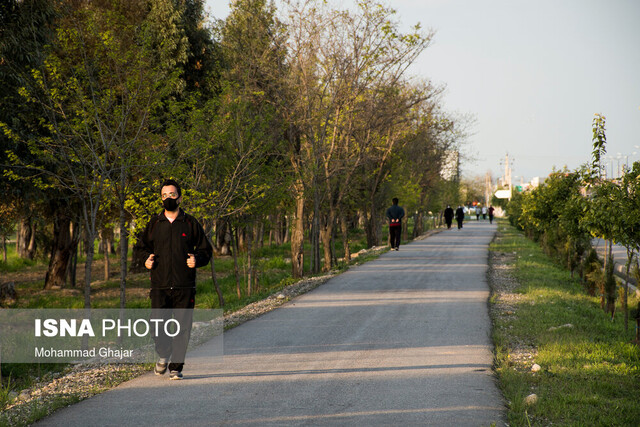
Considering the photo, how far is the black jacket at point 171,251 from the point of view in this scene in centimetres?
654

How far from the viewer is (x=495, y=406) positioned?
595cm

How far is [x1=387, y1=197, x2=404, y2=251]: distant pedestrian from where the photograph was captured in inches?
957

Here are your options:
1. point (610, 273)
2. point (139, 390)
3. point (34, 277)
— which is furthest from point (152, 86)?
point (34, 277)

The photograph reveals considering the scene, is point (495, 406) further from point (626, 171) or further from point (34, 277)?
point (34, 277)

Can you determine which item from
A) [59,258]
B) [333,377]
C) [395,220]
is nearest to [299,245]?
[395,220]

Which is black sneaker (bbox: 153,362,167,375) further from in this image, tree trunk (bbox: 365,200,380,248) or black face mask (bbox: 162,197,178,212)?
tree trunk (bbox: 365,200,380,248)

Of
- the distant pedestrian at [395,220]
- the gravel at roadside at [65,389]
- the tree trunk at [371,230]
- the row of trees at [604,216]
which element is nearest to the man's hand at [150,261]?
the gravel at roadside at [65,389]

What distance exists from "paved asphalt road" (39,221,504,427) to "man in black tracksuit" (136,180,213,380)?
0.55m

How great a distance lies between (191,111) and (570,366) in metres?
12.6

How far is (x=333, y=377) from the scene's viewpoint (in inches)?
273

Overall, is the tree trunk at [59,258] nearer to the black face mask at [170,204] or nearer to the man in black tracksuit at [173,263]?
the man in black tracksuit at [173,263]

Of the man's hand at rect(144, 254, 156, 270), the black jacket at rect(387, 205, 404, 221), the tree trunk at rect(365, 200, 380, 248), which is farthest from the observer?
the tree trunk at rect(365, 200, 380, 248)

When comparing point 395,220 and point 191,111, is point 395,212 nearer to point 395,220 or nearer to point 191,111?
point 395,220

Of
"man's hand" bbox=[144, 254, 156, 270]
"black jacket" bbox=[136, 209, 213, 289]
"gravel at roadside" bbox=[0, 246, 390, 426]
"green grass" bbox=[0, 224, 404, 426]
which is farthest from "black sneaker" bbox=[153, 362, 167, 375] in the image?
"green grass" bbox=[0, 224, 404, 426]
